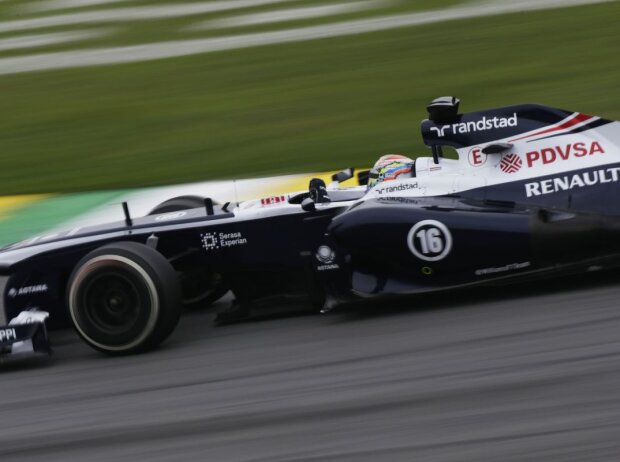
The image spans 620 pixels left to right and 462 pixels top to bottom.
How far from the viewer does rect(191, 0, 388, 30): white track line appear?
1770cm

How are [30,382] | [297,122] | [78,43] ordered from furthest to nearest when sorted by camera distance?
1. [78,43]
2. [297,122]
3. [30,382]

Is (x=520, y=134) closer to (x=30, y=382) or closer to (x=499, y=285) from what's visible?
(x=499, y=285)

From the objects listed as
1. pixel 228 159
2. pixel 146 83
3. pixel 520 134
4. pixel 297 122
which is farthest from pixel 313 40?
pixel 520 134

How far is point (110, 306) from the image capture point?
5.97 metres

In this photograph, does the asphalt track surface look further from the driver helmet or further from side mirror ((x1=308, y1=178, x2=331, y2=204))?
the driver helmet

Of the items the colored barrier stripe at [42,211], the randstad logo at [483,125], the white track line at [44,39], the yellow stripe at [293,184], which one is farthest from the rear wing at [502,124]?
the white track line at [44,39]

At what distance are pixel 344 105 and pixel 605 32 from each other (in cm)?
404

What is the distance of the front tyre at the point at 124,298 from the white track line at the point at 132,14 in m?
13.6

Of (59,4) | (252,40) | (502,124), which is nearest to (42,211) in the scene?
(502,124)

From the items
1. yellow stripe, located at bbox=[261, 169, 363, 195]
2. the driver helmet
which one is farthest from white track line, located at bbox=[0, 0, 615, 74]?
the driver helmet

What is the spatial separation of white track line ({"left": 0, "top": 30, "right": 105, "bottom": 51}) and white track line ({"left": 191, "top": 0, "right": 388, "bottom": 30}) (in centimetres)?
193

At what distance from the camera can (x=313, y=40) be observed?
15938mm

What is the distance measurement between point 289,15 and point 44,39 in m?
4.37

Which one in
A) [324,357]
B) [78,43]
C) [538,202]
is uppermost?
[78,43]
